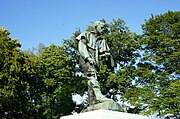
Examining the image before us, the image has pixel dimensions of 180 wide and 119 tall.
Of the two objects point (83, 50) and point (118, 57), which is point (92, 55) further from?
point (118, 57)

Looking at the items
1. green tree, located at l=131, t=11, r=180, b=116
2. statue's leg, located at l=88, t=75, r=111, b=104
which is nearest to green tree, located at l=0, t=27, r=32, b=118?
green tree, located at l=131, t=11, r=180, b=116

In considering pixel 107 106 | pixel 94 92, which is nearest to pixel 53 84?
pixel 94 92

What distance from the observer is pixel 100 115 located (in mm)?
6633

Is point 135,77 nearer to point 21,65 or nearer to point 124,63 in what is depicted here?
point 124,63

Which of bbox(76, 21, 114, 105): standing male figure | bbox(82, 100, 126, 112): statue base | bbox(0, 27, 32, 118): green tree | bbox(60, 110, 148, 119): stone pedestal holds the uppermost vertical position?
bbox(0, 27, 32, 118): green tree

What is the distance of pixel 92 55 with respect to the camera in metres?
8.33

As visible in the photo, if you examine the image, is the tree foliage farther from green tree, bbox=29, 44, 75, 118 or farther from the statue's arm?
the statue's arm

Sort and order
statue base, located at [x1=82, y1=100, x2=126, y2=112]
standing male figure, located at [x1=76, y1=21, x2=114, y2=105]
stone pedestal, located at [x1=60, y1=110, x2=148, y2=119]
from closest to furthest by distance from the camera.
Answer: stone pedestal, located at [x1=60, y1=110, x2=148, y2=119] < statue base, located at [x1=82, y1=100, x2=126, y2=112] < standing male figure, located at [x1=76, y1=21, x2=114, y2=105]

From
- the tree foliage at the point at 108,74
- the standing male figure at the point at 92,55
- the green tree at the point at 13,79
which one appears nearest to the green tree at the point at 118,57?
the tree foliage at the point at 108,74

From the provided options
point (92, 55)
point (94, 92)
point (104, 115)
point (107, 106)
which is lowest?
point (104, 115)

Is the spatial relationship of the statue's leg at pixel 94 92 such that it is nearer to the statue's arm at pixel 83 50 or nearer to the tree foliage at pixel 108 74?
the statue's arm at pixel 83 50

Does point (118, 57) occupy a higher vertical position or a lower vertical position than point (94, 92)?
higher

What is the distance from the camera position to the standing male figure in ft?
25.6

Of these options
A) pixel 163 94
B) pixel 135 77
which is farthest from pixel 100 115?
pixel 135 77
